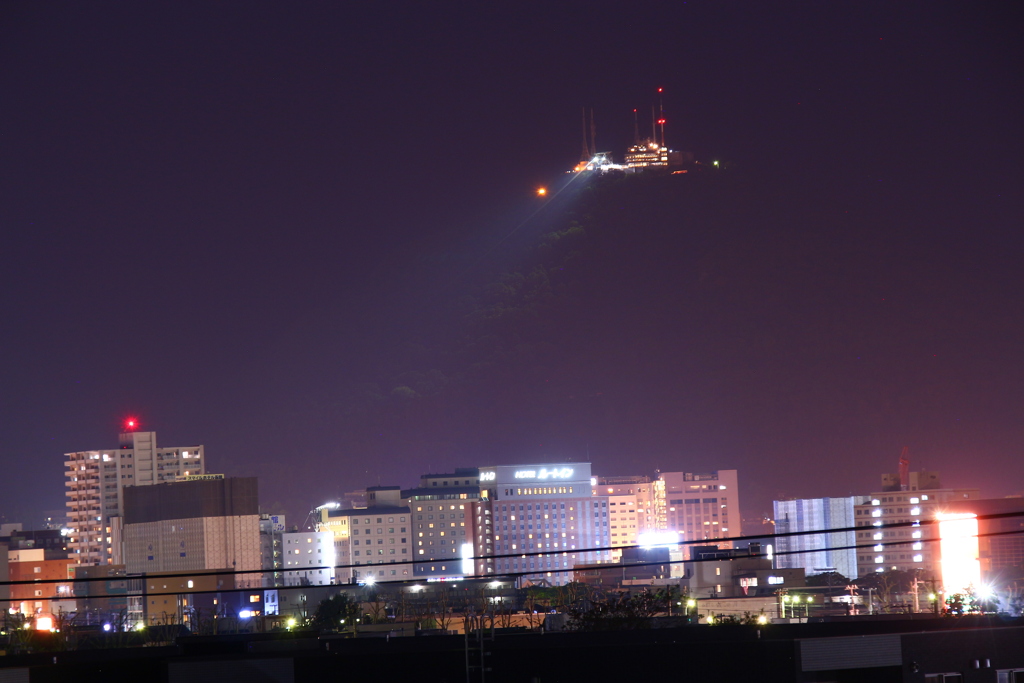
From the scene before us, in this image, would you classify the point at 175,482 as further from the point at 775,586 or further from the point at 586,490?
the point at 775,586

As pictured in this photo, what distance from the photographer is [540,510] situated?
176250 mm

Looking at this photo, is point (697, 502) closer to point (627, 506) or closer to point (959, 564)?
point (627, 506)

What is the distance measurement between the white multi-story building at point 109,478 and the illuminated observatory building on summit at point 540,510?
132 ft

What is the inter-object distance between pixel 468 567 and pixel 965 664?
463 ft

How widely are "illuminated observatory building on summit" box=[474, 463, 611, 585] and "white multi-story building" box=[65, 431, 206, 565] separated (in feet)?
132

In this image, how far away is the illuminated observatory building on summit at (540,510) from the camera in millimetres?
172000

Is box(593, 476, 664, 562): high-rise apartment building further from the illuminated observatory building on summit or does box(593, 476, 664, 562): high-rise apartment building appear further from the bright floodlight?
the bright floodlight

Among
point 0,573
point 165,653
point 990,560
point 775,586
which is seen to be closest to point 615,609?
point 775,586

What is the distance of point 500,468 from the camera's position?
6934 inches

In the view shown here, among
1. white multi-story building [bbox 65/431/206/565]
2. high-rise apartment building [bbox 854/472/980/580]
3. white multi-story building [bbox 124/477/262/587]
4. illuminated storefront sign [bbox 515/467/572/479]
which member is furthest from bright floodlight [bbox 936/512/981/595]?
white multi-story building [bbox 65/431/206/565]

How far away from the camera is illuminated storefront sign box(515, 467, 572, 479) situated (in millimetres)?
177250

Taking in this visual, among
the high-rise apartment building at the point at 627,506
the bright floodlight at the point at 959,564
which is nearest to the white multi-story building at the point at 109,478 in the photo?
the high-rise apartment building at the point at 627,506

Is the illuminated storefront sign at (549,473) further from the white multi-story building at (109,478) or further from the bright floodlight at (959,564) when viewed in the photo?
the bright floodlight at (959,564)

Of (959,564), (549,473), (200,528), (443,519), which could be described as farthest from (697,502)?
(959,564)
